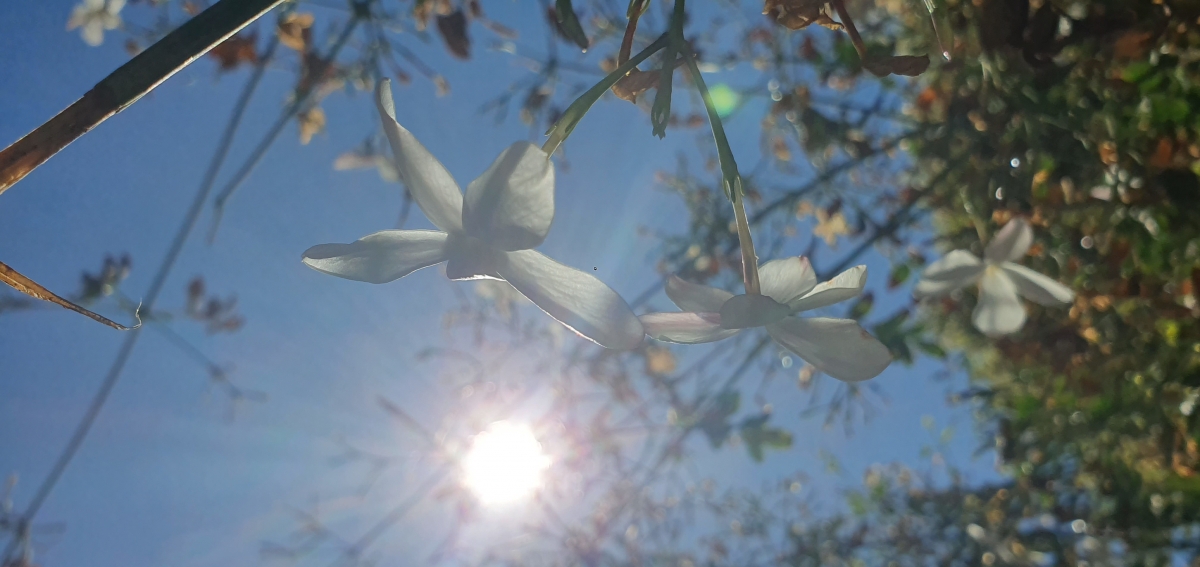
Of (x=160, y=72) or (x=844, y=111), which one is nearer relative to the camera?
(x=160, y=72)

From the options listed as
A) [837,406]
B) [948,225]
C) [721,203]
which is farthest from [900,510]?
[721,203]

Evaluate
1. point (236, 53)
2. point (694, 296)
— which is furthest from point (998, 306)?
point (236, 53)

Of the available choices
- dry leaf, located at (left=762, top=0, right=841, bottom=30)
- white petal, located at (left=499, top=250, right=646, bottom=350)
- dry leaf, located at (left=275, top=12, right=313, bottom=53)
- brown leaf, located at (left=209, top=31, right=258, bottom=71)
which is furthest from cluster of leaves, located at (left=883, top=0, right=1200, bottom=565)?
brown leaf, located at (left=209, top=31, right=258, bottom=71)

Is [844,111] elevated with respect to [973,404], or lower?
elevated

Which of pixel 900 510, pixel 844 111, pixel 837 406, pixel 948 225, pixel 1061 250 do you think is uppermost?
pixel 844 111

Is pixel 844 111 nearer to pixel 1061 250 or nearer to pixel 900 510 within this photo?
pixel 1061 250

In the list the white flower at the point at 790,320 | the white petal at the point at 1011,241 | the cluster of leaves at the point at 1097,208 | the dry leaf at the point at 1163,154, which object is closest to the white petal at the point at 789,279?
the white flower at the point at 790,320

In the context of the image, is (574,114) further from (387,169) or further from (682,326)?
(387,169)
